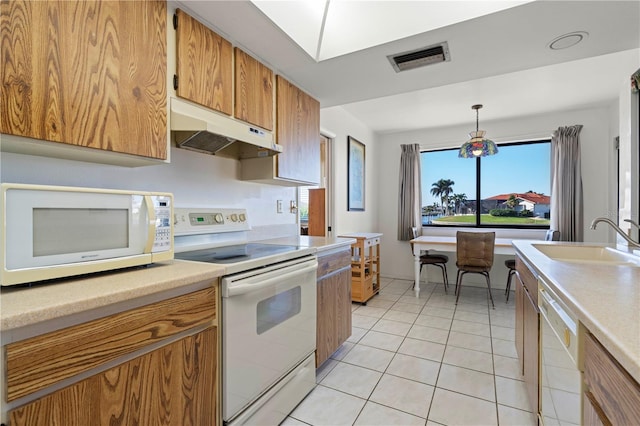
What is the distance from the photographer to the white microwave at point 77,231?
0.82 meters

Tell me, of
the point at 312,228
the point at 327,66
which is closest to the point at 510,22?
the point at 327,66

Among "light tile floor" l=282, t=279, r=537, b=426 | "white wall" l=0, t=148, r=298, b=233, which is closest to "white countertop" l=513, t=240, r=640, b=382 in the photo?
"light tile floor" l=282, t=279, r=537, b=426

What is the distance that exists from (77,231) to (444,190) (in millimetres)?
4817

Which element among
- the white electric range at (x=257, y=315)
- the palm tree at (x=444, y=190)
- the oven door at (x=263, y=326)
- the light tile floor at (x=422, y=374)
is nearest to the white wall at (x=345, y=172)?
the palm tree at (x=444, y=190)

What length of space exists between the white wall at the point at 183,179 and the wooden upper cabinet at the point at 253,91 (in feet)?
1.23

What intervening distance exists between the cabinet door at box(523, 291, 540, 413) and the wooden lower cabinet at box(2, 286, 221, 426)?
4.76 ft

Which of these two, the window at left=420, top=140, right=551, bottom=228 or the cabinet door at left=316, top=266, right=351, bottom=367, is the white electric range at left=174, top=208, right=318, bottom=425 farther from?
the window at left=420, top=140, right=551, bottom=228

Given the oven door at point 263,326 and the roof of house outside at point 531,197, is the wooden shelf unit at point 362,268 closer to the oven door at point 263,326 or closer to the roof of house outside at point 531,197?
the oven door at point 263,326

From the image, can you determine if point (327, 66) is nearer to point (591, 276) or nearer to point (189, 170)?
point (189, 170)

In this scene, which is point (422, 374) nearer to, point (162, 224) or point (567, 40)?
point (162, 224)

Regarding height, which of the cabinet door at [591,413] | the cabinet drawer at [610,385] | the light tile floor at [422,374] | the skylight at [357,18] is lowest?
the light tile floor at [422,374]

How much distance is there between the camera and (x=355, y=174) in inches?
169

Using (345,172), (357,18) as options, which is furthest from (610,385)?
(345,172)

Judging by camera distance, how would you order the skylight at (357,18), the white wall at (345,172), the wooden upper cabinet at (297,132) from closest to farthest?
the skylight at (357,18), the wooden upper cabinet at (297,132), the white wall at (345,172)
